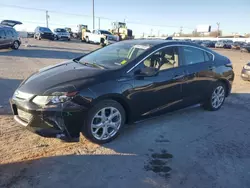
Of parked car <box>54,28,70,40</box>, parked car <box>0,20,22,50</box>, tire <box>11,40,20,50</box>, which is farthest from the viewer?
parked car <box>54,28,70,40</box>

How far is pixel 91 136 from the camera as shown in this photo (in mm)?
3705

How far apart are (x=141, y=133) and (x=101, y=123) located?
2.87 ft

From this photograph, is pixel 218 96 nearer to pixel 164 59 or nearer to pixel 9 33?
pixel 164 59

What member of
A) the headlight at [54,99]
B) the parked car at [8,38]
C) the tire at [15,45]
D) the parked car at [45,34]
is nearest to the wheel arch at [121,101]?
the headlight at [54,99]

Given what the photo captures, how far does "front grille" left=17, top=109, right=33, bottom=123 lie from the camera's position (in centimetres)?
342

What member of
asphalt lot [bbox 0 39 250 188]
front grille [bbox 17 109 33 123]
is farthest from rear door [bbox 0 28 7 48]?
front grille [bbox 17 109 33 123]

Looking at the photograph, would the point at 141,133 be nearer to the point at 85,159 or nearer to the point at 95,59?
the point at 85,159

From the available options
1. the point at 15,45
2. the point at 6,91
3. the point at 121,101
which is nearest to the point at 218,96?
the point at 121,101

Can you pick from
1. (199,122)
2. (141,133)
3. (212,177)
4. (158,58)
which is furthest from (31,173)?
(199,122)

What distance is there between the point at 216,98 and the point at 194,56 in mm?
1292

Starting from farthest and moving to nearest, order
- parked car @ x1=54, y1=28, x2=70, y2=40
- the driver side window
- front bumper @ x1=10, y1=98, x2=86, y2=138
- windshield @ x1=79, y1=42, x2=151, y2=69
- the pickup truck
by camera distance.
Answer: parked car @ x1=54, y1=28, x2=70, y2=40, the pickup truck, the driver side window, windshield @ x1=79, y1=42, x2=151, y2=69, front bumper @ x1=10, y1=98, x2=86, y2=138

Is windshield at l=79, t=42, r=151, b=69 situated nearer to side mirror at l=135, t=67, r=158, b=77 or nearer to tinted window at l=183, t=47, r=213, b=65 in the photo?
A: side mirror at l=135, t=67, r=158, b=77

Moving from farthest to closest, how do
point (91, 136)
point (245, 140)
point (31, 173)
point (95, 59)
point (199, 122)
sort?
1. point (199, 122)
2. point (95, 59)
3. point (245, 140)
4. point (91, 136)
5. point (31, 173)

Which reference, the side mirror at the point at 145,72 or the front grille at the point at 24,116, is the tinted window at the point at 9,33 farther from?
the side mirror at the point at 145,72
